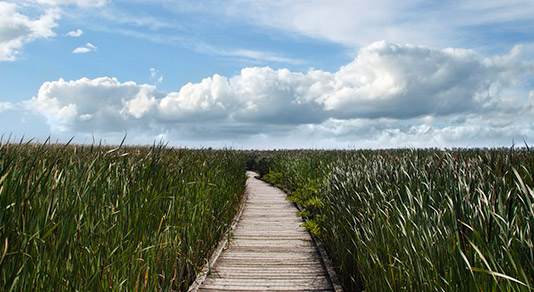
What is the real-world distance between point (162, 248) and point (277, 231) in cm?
481

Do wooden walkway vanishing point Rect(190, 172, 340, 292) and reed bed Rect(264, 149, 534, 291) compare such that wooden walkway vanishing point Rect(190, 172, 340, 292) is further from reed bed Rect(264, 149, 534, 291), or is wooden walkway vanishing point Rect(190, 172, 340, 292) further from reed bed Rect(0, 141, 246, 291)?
reed bed Rect(0, 141, 246, 291)

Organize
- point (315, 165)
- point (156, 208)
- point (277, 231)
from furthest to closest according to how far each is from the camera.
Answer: point (315, 165), point (277, 231), point (156, 208)

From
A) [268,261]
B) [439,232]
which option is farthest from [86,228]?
[268,261]

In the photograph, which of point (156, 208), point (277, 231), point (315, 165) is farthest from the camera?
point (315, 165)

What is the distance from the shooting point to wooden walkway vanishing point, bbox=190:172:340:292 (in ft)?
18.9

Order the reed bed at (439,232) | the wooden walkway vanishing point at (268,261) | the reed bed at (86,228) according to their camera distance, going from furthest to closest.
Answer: the wooden walkway vanishing point at (268,261) → the reed bed at (86,228) → the reed bed at (439,232)

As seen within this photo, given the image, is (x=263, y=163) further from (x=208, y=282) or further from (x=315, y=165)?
(x=208, y=282)

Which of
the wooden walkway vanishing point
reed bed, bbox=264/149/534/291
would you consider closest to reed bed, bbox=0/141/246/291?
the wooden walkway vanishing point

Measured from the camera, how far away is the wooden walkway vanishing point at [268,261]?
577 centimetres

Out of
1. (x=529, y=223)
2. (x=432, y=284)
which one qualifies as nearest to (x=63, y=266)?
(x=432, y=284)

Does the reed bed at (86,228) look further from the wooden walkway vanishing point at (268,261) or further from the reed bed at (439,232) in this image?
the reed bed at (439,232)

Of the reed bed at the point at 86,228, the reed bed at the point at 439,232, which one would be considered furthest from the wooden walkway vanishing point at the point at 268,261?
the reed bed at the point at 86,228

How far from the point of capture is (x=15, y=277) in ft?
8.44

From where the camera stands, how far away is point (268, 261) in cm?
694
